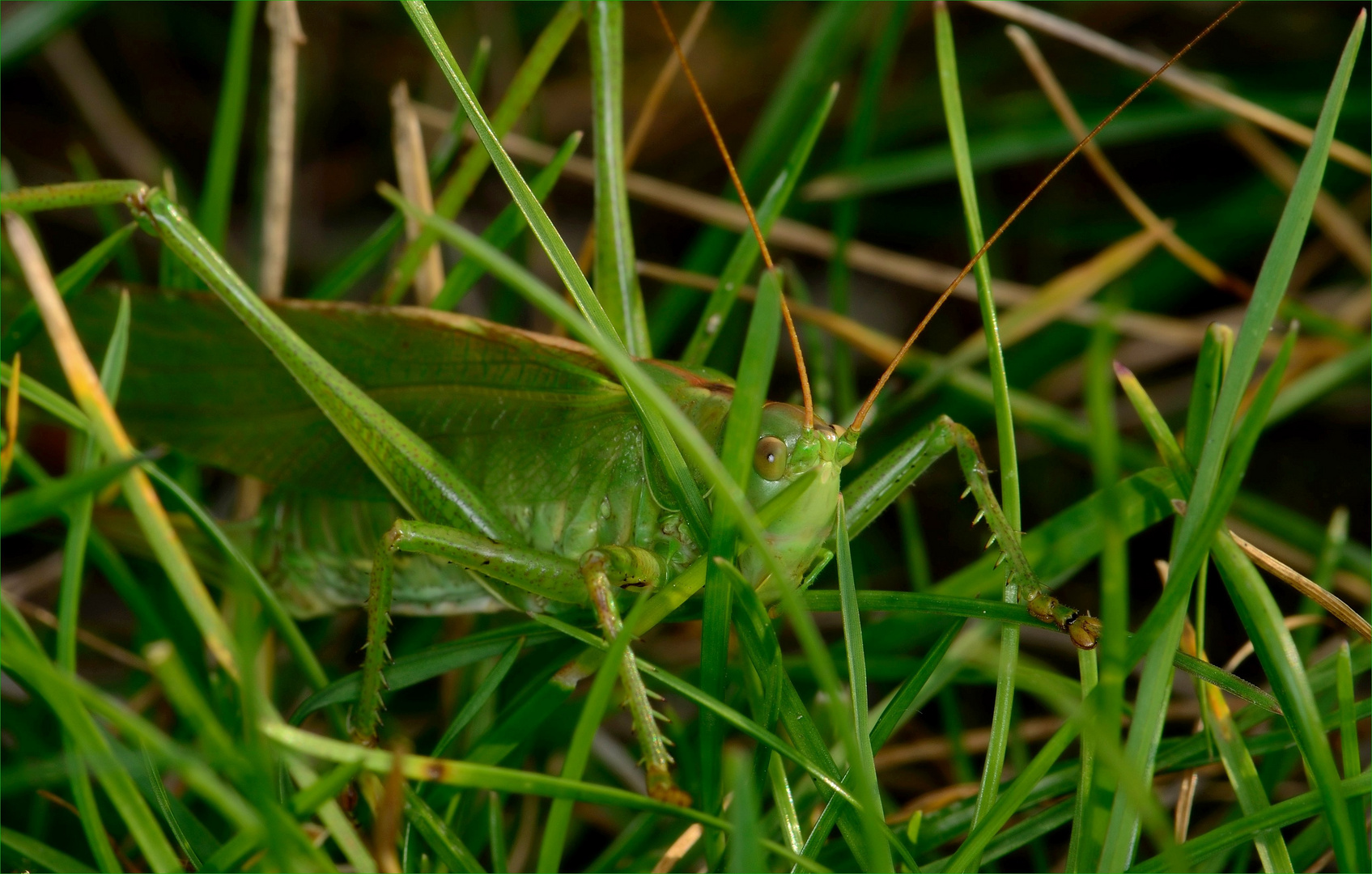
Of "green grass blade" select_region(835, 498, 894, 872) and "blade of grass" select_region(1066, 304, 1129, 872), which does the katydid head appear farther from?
"blade of grass" select_region(1066, 304, 1129, 872)

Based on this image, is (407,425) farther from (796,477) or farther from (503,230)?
(796,477)

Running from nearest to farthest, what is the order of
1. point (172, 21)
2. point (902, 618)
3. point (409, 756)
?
point (409, 756), point (902, 618), point (172, 21)

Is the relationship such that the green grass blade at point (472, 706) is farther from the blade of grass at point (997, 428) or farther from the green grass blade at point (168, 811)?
the blade of grass at point (997, 428)

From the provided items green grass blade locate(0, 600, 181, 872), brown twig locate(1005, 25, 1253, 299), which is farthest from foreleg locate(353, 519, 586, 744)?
brown twig locate(1005, 25, 1253, 299)

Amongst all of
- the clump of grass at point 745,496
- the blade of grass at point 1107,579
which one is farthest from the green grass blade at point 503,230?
the blade of grass at point 1107,579

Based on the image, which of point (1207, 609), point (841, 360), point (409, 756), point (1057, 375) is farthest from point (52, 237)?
point (1207, 609)

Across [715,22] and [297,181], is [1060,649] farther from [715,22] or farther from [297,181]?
[297,181]
